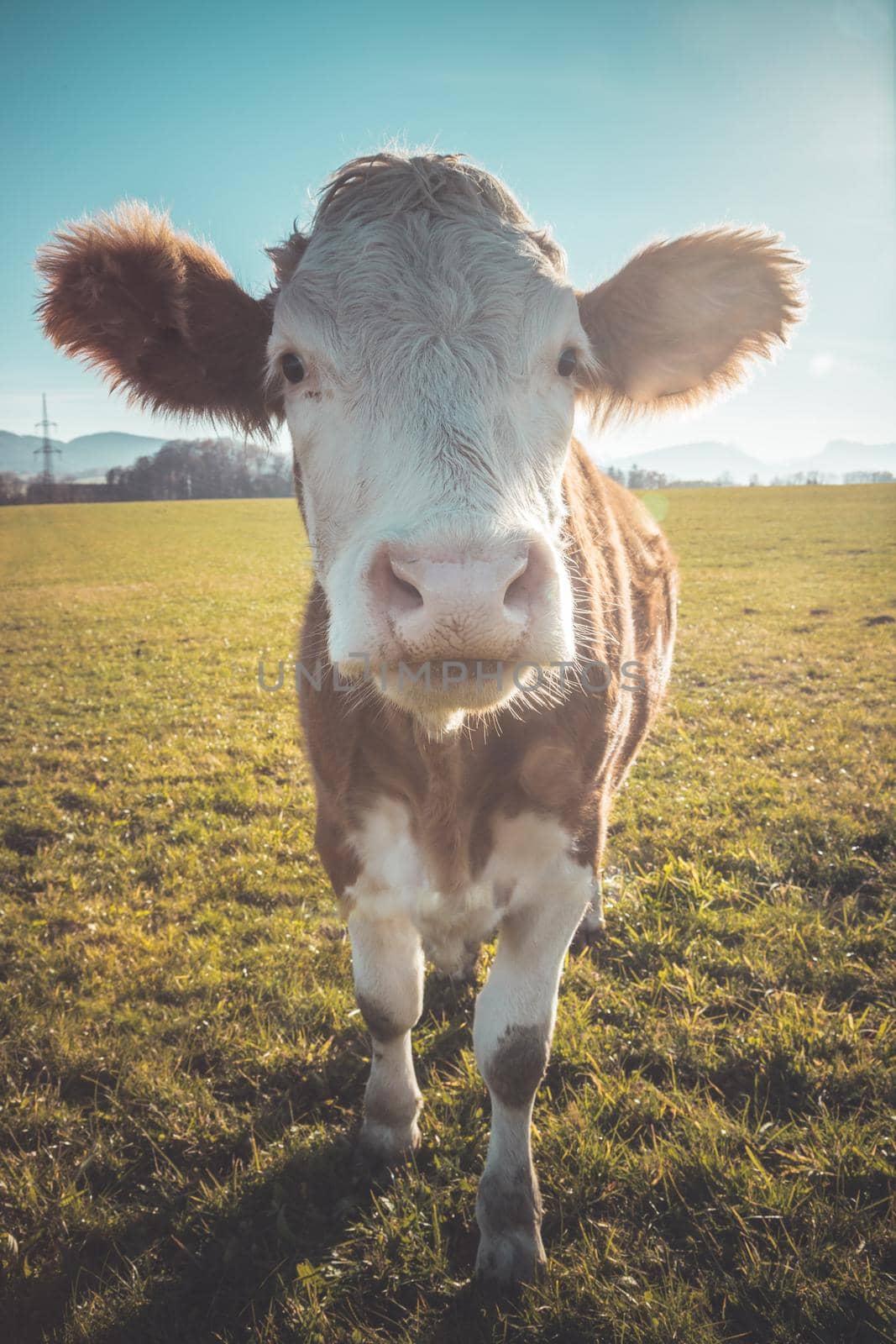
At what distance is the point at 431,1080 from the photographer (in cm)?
305

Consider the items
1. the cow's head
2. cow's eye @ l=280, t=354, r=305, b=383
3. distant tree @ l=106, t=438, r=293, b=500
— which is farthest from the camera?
distant tree @ l=106, t=438, r=293, b=500

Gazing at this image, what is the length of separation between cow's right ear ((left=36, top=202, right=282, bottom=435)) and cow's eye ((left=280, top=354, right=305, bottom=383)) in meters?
0.46

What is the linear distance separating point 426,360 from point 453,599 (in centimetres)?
78

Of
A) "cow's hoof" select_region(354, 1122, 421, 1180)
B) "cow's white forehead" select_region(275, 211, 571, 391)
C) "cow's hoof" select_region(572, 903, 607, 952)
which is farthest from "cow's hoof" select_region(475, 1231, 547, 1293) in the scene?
"cow's white forehead" select_region(275, 211, 571, 391)

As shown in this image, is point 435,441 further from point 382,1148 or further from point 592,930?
point 592,930

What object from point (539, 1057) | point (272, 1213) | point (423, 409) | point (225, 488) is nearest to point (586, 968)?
point (539, 1057)

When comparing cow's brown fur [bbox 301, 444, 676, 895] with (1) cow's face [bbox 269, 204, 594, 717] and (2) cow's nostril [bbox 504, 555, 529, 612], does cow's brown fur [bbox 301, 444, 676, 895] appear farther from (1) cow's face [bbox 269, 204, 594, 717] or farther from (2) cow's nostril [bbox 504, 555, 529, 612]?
(2) cow's nostril [bbox 504, 555, 529, 612]

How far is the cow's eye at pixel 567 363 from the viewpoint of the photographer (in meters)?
2.23

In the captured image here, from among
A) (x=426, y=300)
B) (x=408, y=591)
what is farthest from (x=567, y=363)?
(x=408, y=591)

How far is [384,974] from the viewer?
2.69 metres

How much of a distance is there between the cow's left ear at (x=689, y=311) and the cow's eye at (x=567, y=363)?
49 cm

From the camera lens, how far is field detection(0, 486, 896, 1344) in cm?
221

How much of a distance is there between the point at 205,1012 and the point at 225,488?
6917 cm

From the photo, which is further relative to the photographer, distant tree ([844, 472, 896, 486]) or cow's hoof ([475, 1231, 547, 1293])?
distant tree ([844, 472, 896, 486])
